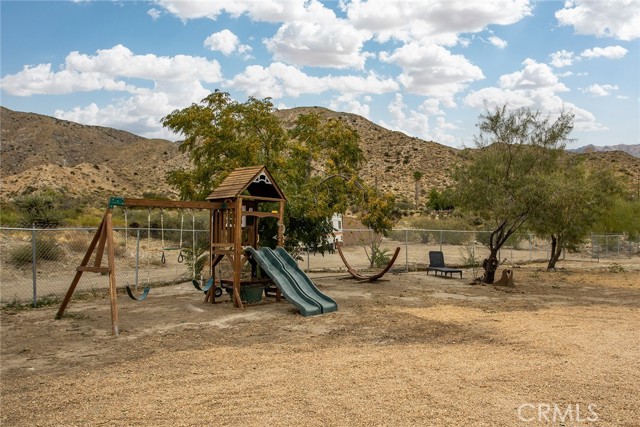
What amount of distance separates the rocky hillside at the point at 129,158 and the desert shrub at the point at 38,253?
127ft

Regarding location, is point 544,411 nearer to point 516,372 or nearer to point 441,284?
point 516,372

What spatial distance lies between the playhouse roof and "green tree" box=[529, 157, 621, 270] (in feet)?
29.5

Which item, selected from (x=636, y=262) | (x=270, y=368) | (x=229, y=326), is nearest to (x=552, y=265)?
(x=636, y=262)

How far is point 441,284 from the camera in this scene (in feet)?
68.6

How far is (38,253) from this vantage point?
76.9 ft

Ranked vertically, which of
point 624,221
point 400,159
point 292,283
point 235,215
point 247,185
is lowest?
point 292,283

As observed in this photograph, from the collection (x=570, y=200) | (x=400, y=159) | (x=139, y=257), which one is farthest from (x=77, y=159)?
(x=570, y=200)

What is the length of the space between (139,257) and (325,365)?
20.7 meters

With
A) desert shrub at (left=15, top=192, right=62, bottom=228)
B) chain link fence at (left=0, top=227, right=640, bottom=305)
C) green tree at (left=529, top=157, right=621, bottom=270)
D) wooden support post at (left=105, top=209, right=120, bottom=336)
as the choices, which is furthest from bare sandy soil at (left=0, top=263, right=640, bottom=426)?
desert shrub at (left=15, top=192, right=62, bottom=228)

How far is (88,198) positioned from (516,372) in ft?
178

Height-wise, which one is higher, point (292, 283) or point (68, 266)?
point (292, 283)

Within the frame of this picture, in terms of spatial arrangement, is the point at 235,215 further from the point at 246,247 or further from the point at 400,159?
the point at 400,159

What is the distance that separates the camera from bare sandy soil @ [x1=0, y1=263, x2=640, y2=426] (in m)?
6.65

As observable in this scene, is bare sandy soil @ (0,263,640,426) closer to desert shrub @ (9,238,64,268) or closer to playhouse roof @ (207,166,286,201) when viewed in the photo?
playhouse roof @ (207,166,286,201)
